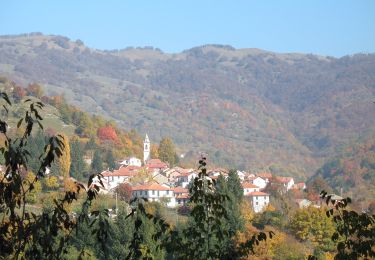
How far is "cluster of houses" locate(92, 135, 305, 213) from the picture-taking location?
70000 millimetres

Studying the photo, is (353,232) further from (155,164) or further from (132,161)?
(132,161)

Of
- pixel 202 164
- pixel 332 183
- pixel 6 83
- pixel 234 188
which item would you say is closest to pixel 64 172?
pixel 234 188

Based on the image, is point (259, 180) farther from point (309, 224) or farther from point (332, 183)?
point (332, 183)

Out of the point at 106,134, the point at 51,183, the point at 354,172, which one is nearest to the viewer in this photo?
the point at 51,183

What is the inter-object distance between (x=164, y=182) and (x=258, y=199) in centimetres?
1008

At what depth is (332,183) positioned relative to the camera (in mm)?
139625

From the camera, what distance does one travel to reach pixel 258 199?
72500 millimetres

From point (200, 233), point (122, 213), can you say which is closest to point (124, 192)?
point (122, 213)

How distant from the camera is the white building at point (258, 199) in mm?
71125

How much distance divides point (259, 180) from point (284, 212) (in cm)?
2060

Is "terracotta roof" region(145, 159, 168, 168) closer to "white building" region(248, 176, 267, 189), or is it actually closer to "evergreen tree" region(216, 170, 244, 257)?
"white building" region(248, 176, 267, 189)

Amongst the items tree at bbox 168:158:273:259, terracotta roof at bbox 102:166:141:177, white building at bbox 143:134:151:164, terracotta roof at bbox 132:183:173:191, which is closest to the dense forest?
tree at bbox 168:158:273:259

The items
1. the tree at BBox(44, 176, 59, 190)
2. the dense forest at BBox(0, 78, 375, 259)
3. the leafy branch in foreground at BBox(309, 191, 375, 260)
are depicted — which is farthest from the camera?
the tree at BBox(44, 176, 59, 190)

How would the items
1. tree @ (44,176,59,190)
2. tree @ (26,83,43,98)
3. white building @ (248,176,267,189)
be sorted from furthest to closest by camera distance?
tree @ (26,83,43,98) → white building @ (248,176,267,189) → tree @ (44,176,59,190)
